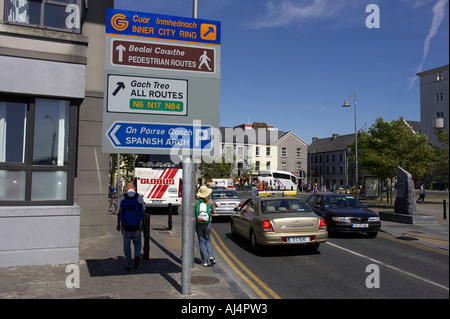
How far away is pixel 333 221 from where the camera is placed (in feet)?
40.4

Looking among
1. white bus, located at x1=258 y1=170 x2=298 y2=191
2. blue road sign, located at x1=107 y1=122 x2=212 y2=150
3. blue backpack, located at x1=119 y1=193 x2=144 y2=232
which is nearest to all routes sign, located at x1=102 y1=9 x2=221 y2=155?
blue road sign, located at x1=107 y1=122 x2=212 y2=150

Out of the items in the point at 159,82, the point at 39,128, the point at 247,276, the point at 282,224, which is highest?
the point at 159,82

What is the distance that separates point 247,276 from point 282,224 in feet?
7.51

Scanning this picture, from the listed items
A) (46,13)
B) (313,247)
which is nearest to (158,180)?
(313,247)

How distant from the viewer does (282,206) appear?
34.4 feet

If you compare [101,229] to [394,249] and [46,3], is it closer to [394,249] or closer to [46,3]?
[46,3]

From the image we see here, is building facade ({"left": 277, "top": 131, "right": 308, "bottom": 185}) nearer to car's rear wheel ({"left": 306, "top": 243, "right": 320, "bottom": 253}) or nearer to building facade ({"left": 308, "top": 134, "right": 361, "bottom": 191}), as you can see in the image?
building facade ({"left": 308, "top": 134, "right": 361, "bottom": 191})

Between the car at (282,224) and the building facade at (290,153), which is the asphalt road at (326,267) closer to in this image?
the car at (282,224)

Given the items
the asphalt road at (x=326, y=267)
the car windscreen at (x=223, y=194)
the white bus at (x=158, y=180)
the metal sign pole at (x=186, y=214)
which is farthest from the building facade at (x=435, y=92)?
the white bus at (x=158, y=180)

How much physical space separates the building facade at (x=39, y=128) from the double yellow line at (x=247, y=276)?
3.55 meters

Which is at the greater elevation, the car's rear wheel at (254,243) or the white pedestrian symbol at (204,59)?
the white pedestrian symbol at (204,59)

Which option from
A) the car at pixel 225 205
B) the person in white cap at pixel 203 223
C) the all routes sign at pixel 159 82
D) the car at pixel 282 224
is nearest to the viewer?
the all routes sign at pixel 159 82

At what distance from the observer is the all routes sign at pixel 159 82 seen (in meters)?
5.68

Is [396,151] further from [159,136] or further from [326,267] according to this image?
[159,136]
